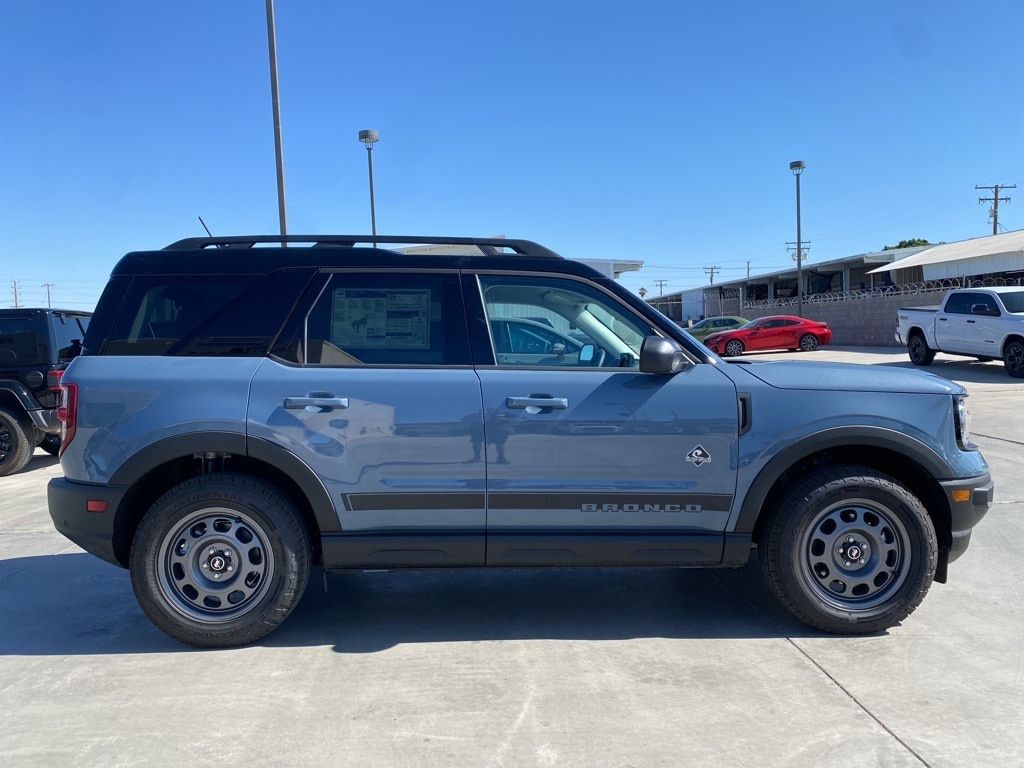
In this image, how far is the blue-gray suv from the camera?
367cm

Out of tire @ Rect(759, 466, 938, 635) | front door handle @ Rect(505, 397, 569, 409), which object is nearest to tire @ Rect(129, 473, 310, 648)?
front door handle @ Rect(505, 397, 569, 409)

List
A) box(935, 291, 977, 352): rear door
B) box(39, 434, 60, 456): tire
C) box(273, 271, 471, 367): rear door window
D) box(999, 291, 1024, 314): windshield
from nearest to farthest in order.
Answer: box(273, 271, 471, 367): rear door window
box(39, 434, 60, 456): tire
box(999, 291, 1024, 314): windshield
box(935, 291, 977, 352): rear door

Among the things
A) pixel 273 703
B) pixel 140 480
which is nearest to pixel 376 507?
pixel 273 703

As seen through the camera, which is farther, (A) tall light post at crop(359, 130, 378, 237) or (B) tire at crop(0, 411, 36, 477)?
(A) tall light post at crop(359, 130, 378, 237)

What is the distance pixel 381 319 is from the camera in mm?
3896

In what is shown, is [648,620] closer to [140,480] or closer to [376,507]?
[376,507]

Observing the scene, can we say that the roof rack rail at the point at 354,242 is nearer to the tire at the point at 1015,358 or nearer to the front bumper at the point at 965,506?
the front bumper at the point at 965,506

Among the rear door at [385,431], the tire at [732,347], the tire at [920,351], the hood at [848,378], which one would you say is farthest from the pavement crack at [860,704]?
the tire at [732,347]

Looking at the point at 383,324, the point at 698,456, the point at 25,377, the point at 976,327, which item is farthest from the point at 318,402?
the point at 976,327

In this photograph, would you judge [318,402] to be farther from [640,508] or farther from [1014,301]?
[1014,301]

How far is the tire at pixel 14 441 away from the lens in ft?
28.6

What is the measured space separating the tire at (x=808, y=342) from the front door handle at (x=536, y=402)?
25.7 meters

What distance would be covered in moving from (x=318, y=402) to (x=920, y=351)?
18518mm

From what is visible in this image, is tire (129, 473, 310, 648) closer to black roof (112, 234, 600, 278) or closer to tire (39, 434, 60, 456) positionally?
black roof (112, 234, 600, 278)
